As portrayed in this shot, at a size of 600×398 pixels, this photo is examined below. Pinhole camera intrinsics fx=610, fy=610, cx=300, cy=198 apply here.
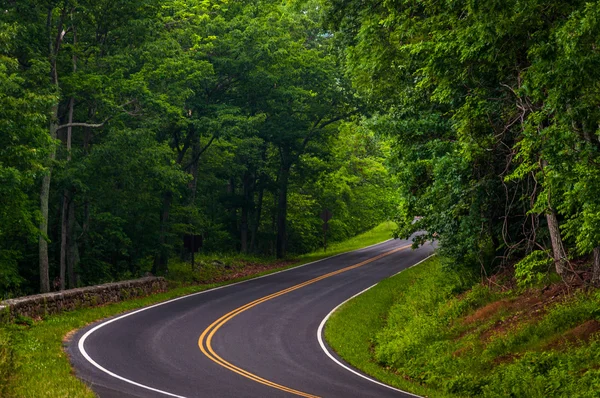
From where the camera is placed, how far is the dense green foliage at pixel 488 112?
10.9 meters

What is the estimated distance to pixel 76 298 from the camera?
21281 mm

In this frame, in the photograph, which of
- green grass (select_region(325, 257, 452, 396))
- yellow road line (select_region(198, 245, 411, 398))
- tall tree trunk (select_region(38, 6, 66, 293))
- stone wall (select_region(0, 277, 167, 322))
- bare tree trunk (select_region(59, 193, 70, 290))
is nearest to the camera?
yellow road line (select_region(198, 245, 411, 398))

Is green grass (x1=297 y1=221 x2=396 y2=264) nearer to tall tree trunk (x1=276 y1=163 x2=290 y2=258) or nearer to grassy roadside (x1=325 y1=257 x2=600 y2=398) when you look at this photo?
tall tree trunk (x1=276 y1=163 x2=290 y2=258)

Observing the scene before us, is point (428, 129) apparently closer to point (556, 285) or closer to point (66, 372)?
point (556, 285)

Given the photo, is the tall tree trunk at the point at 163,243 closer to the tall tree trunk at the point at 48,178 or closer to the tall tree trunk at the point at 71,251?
the tall tree trunk at the point at 71,251

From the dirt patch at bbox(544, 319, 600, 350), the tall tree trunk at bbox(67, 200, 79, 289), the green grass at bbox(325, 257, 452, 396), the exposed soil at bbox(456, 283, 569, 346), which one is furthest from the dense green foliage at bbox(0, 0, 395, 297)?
the dirt patch at bbox(544, 319, 600, 350)

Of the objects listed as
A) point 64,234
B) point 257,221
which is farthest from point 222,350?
point 257,221

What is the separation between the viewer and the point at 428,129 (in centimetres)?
1870

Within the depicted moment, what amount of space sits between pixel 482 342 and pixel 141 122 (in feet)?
58.7

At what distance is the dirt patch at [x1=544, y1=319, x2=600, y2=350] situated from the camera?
12943 millimetres

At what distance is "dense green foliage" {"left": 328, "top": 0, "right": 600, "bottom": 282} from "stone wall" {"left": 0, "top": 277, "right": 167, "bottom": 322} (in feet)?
36.9

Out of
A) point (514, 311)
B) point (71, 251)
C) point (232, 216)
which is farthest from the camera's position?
point (232, 216)

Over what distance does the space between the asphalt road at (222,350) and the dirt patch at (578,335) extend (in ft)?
11.5

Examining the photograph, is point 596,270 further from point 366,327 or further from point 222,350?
point 222,350
